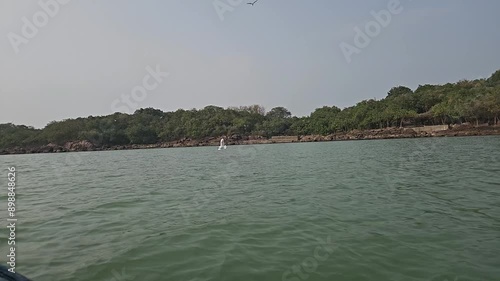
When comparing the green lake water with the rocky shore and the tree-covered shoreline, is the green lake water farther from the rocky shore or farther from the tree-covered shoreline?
the tree-covered shoreline

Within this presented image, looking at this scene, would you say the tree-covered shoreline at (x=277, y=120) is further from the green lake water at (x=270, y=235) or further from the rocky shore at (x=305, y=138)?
the green lake water at (x=270, y=235)

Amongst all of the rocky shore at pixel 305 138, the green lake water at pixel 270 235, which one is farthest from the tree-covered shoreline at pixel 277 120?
the green lake water at pixel 270 235

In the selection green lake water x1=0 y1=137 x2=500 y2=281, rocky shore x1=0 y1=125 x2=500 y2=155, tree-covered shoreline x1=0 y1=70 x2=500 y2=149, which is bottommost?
green lake water x1=0 y1=137 x2=500 y2=281

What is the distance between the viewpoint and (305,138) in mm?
92250

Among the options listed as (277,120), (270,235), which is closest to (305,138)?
(277,120)

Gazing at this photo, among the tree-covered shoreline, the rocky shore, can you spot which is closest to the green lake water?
the rocky shore

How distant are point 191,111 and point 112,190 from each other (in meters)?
118

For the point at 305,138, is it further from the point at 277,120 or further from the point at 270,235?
the point at 270,235

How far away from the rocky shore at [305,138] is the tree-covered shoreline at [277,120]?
2502 millimetres

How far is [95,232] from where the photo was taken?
21.4ft

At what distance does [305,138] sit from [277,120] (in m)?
20.2

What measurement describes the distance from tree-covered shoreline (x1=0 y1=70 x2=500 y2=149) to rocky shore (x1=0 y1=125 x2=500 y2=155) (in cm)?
250

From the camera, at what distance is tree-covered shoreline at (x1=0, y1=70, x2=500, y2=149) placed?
6876cm

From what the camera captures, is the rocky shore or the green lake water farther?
the rocky shore
